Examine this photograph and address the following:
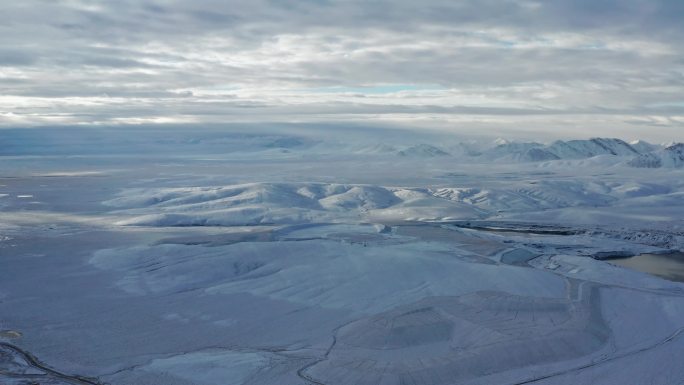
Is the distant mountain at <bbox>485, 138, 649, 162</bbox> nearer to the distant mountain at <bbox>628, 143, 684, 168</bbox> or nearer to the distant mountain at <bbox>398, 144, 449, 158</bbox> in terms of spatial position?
the distant mountain at <bbox>398, 144, 449, 158</bbox>

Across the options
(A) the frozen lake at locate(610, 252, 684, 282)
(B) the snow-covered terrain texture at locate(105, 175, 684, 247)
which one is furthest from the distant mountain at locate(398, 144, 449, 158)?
(A) the frozen lake at locate(610, 252, 684, 282)

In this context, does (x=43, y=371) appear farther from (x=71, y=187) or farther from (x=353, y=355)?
(x=71, y=187)

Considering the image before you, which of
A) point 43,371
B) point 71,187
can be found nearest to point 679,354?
point 43,371

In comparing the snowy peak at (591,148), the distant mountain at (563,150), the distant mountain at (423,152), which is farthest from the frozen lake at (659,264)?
the snowy peak at (591,148)

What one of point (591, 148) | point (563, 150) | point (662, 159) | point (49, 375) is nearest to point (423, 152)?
point (563, 150)

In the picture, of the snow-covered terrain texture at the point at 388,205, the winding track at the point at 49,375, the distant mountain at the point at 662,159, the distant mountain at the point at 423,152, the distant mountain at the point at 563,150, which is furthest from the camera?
the distant mountain at the point at 423,152

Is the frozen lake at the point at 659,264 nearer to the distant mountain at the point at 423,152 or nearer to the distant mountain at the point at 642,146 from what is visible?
the distant mountain at the point at 423,152
